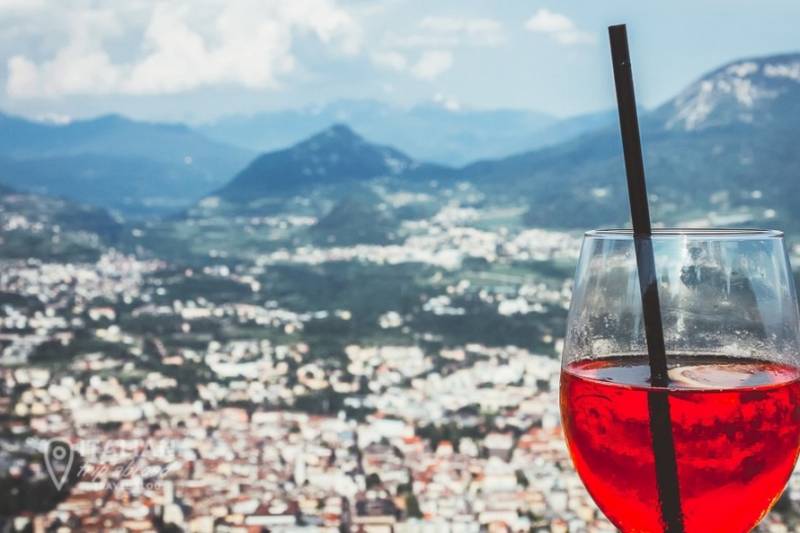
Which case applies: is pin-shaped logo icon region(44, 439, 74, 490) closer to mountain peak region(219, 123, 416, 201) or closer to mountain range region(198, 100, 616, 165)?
mountain peak region(219, 123, 416, 201)

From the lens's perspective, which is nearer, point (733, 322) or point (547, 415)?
point (733, 322)

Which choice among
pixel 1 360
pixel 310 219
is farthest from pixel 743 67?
pixel 1 360

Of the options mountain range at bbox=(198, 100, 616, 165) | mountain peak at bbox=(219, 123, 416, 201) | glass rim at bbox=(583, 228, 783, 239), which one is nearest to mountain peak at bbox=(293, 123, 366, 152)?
mountain peak at bbox=(219, 123, 416, 201)

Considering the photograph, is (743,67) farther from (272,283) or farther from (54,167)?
(54,167)

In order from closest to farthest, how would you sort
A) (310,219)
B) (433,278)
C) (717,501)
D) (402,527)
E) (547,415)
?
(717,501)
(402,527)
(547,415)
(433,278)
(310,219)

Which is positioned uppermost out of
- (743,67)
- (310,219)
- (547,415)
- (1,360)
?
(743,67)

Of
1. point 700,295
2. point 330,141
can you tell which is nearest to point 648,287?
point 700,295

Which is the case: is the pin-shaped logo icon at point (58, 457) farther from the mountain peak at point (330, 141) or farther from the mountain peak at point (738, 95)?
A: the mountain peak at point (330, 141)
